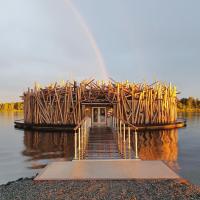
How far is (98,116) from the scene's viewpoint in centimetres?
3372

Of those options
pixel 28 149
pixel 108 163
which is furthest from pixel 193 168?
pixel 28 149

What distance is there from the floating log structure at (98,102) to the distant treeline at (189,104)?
96.8m

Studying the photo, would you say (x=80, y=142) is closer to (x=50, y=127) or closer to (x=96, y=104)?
(x=96, y=104)

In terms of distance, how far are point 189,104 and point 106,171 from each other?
129413mm

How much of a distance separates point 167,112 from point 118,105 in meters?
7.22

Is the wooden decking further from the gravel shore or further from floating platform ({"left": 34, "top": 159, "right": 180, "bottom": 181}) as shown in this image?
the gravel shore

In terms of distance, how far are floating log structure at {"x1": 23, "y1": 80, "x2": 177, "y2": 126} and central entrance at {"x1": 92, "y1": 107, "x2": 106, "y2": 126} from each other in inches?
32.3

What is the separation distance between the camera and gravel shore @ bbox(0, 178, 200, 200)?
7996 millimetres

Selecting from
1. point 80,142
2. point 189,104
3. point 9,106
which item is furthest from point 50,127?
point 9,106

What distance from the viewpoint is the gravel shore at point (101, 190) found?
7996mm

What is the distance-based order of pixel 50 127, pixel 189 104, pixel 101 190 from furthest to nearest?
1. pixel 189 104
2. pixel 50 127
3. pixel 101 190

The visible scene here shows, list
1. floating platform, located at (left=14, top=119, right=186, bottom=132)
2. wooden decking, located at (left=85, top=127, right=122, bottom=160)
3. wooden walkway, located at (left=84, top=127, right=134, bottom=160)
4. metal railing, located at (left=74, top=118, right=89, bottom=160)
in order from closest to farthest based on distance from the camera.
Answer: metal railing, located at (left=74, top=118, right=89, bottom=160)
wooden walkway, located at (left=84, top=127, right=134, bottom=160)
wooden decking, located at (left=85, top=127, right=122, bottom=160)
floating platform, located at (left=14, top=119, right=186, bottom=132)

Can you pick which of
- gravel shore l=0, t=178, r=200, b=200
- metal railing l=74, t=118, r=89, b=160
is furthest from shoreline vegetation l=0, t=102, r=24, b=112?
gravel shore l=0, t=178, r=200, b=200

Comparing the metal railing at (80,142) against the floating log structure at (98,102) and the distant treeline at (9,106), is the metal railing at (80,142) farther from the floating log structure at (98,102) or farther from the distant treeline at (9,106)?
the distant treeline at (9,106)
